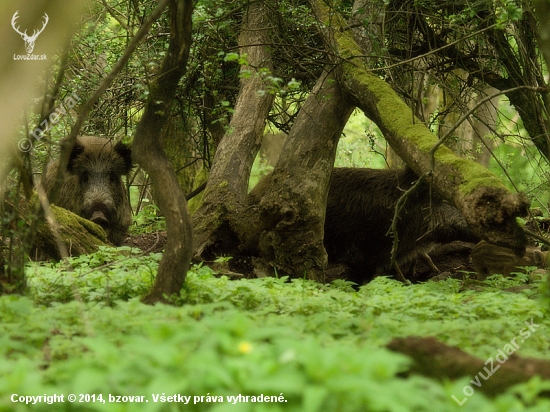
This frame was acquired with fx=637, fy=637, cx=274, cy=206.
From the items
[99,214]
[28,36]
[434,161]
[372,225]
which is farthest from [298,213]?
[28,36]

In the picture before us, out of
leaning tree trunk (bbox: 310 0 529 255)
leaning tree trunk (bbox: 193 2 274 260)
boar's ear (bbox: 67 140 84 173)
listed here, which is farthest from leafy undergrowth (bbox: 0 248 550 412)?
boar's ear (bbox: 67 140 84 173)

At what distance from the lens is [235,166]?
7.74 m

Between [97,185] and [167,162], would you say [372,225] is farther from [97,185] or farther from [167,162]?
[167,162]

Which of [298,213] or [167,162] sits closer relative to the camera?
[167,162]

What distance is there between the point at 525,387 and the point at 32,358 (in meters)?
2.14

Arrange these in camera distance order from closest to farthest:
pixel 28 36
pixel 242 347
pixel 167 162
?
pixel 242 347 < pixel 28 36 < pixel 167 162

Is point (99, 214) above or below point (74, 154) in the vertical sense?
below

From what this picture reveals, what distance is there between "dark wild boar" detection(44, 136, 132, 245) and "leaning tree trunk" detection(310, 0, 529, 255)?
362cm

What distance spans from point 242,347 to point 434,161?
12.5 feet

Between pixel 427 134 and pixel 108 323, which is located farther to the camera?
pixel 427 134

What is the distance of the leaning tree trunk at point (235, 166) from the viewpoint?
733cm

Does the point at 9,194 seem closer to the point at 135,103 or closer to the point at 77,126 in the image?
the point at 77,126

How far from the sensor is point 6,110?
378 cm

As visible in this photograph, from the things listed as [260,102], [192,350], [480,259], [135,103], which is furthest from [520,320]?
[135,103]
